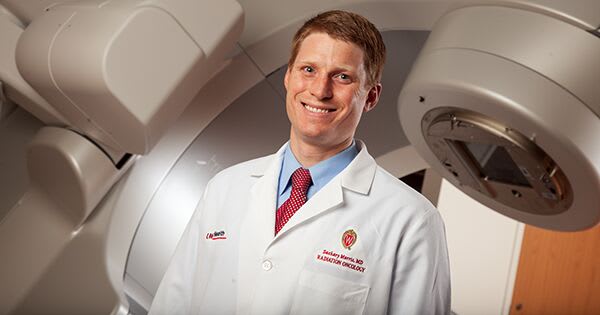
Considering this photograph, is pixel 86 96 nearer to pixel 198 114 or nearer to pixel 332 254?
pixel 198 114

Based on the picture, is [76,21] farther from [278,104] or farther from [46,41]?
[278,104]

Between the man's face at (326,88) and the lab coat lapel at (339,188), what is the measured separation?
2.6 inches

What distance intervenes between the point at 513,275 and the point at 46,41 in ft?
5.62

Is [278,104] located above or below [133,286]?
above

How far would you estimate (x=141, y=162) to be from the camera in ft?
5.10

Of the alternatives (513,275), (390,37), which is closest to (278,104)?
(390,37)

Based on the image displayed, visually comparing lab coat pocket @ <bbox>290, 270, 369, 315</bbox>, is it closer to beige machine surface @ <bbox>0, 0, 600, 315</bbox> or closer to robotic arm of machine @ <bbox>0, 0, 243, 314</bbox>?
beige machine surface @ <bbox>0, 0, 600, 315</bbox>

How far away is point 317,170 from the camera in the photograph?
104cm

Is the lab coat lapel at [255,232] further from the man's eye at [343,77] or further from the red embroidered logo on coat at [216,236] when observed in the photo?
the man's eye at [343,77]

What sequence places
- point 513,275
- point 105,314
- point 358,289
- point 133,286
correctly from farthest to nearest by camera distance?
point 513,275 < point 133,286 < point 105,314 < point 358,289

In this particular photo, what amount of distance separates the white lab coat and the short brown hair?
0.14m

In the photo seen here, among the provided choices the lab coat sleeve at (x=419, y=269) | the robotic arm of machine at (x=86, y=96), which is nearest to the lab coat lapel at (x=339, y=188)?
the lab coat sleeve at (x=419, y=269)

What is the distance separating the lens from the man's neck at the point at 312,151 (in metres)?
1.03

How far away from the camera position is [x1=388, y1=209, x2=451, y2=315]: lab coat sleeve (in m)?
0.95
